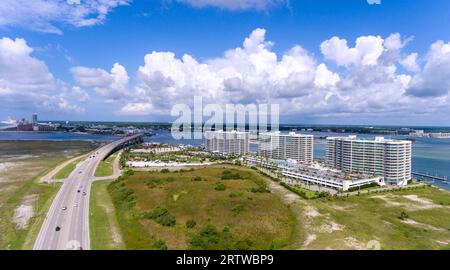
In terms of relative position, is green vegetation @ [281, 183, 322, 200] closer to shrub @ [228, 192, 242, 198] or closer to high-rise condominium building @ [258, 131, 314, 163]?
shrub @ [228, 192, 242, 198]

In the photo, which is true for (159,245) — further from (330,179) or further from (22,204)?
(330,179)

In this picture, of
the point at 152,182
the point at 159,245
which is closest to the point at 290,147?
the point at 152,182
